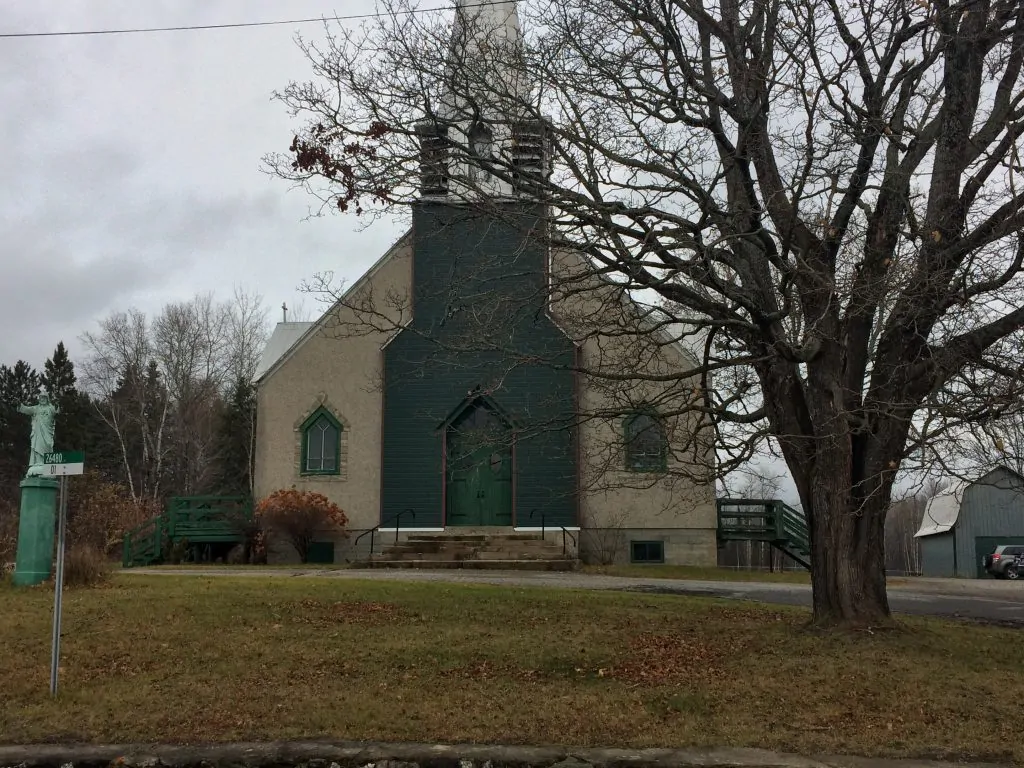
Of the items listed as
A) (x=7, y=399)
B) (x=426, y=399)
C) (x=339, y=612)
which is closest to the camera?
(x=339, y=612)

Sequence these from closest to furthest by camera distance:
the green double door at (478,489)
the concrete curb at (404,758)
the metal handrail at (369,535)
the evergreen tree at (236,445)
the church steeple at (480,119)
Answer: the concrete curb at (404,758) < the church steeple at (480,119) < the metal handrail at (369,535) < the green double door at (478,489) < the evergreen tree at (236,445)

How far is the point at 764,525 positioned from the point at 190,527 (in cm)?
1495

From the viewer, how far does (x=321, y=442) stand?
77.3 feet

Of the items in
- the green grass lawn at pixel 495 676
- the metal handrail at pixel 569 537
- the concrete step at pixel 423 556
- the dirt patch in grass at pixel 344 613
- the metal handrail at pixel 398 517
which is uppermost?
the metal handrail at pixel 398 517

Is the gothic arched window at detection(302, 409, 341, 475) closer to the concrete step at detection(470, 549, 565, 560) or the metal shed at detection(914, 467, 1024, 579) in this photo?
the concrete step at detection(470, 549, 565, 560)

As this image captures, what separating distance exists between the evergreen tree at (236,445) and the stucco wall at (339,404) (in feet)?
58.3

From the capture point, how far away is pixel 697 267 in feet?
31.3

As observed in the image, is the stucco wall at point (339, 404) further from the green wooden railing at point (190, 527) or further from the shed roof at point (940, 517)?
the shed roof at point (940, 517)

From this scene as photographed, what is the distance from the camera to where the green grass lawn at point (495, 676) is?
6.59 meters

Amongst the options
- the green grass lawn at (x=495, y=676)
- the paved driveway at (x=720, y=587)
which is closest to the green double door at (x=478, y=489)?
the paved driveway at (x=720, y=587)

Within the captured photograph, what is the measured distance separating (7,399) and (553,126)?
5774 cm

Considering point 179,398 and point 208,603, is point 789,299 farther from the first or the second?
point 179,398

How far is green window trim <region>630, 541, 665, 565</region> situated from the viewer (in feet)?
74.3

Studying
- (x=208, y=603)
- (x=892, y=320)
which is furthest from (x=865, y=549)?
(x=208, y=603)
